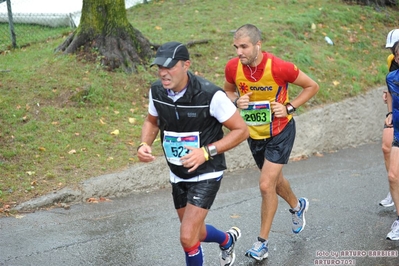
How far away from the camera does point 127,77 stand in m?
10.1

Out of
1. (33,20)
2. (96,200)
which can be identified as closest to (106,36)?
(33,20)

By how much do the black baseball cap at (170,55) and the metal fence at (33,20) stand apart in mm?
8405

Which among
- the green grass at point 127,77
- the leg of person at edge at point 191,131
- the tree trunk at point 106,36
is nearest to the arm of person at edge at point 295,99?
the leg of person at edge at point 191,131

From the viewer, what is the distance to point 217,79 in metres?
10.6

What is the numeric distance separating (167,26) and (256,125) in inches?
297

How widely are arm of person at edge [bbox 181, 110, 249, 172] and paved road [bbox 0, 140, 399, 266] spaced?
147 centimetres

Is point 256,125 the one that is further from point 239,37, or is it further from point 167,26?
point 167,26

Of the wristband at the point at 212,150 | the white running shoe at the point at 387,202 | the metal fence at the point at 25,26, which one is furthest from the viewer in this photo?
the metal fence at the point at 25,26

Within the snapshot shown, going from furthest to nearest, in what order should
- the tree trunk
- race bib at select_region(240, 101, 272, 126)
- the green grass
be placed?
the tree trunk → the green grass → race bib at select_region(240, 101, 272, 126)

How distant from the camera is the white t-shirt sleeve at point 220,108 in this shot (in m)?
4.62

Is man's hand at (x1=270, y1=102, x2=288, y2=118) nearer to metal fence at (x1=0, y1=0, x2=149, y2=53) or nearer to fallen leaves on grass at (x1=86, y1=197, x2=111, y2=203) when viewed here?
fallen leaves on grass at (x1=86, y1=197, x2=111, y2=203)

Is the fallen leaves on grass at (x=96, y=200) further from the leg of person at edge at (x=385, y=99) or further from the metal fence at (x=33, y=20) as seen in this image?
the metal fence at (x=33, y=20)

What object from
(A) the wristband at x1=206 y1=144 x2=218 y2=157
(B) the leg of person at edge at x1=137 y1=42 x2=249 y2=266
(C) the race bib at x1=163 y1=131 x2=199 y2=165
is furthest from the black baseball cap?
(A) the wristband at x1=206 y1=144 x2=218 y2=157

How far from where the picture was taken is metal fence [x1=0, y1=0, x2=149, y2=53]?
12.3 meters
